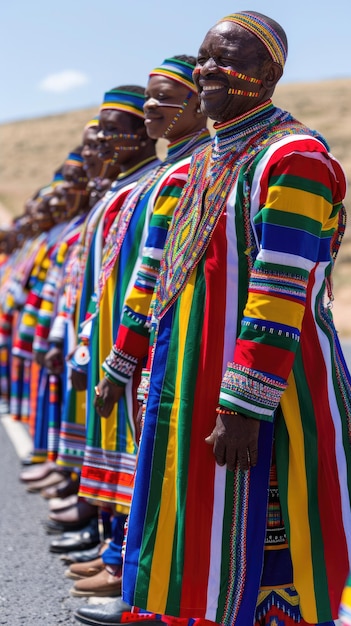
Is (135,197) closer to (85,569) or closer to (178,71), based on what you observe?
(178,71)

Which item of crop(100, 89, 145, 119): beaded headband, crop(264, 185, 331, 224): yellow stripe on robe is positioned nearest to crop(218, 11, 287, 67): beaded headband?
crop(264, 185, 331, 224): yellow stripe on robe

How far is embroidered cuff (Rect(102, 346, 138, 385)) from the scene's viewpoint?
3662mm

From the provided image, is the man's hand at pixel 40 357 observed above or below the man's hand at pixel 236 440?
below

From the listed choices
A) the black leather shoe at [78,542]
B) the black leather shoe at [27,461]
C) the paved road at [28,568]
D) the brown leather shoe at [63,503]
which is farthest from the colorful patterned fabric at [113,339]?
the black leather shoe at [27,461]

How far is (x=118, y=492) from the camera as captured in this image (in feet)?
14.0

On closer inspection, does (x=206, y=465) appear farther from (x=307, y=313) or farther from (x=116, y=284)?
(x=116, y=284)

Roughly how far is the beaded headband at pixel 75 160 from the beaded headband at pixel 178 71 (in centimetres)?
264

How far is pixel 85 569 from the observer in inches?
187

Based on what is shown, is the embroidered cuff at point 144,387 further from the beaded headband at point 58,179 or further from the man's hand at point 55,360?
the beaded headband at point 58,179

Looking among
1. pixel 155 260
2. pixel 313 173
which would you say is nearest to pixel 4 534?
pixel 155 260

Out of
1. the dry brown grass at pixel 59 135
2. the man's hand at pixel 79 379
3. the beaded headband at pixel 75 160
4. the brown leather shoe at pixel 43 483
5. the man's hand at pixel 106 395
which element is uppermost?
the dry brown grass at pixel 59 135

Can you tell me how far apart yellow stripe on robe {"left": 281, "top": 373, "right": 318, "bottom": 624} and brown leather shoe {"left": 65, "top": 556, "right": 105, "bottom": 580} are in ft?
6.60

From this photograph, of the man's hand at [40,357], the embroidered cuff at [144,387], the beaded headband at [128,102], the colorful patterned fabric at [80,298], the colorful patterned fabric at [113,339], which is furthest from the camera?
the man's hand at [40,357]

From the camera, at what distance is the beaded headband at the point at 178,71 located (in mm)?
4305
